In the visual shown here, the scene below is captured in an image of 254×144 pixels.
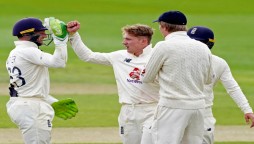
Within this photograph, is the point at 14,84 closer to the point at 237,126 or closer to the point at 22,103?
the point at 22,103

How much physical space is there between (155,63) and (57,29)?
4.19 feet

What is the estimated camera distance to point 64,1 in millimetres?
39594

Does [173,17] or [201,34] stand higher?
[173,17]

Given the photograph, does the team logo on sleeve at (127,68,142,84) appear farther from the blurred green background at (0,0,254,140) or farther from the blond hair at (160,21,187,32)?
the blurred green background at (0,0,254,140)

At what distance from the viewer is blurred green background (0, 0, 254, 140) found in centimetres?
1566

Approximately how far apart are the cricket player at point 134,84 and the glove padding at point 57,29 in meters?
0.17

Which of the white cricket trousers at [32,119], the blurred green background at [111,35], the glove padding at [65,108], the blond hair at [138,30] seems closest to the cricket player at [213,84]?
the blond hair at [138,30]

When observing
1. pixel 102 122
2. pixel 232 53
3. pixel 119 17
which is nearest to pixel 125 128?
pixel 102 122

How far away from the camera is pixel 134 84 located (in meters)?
9.87

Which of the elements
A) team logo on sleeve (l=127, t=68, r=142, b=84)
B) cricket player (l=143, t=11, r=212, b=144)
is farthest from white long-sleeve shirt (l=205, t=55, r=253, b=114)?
cricket player (l=143, t=11, r=212, b=144)

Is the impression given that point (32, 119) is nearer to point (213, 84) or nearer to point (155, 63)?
point (155, 63)

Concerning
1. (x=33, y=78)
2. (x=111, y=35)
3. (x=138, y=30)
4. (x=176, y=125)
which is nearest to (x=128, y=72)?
(x=138, y=30)

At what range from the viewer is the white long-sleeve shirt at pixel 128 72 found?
387 inches

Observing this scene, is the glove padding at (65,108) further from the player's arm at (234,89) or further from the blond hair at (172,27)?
the blond hair at (172,27)
